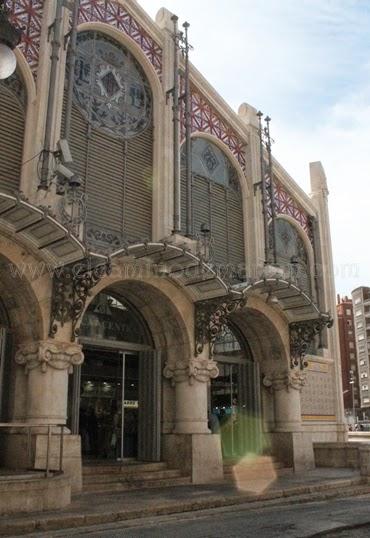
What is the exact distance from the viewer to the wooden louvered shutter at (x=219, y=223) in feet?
58.5

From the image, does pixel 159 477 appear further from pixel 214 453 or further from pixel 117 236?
pixel 117 236

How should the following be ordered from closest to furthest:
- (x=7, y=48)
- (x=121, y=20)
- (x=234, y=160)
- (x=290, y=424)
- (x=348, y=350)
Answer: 1. (x=7, y=48)
2. (x=121, y=20)
3. (x=290, y=424)
4. (x=234, y=160)
5. (x=348, y=350)

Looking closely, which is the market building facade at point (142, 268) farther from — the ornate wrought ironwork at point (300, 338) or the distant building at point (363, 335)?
the distant building at point (363, 335)

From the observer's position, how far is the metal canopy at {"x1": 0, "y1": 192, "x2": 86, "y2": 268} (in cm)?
1109

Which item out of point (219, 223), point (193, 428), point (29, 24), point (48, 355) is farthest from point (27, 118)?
point (193, 428)

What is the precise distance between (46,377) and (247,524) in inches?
206

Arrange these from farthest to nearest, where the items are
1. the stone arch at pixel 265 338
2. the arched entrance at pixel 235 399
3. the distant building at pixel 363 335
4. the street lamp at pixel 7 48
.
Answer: the distant building at pixel 363 335, the stone arch at pixel 265 338, the arched entrance at pixel 235 399, the street lamp at pixel 7 48

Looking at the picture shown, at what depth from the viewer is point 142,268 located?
14602 millimetres

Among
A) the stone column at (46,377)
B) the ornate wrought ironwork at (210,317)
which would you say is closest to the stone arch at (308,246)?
the ornate wrought ironwork at (210,317)

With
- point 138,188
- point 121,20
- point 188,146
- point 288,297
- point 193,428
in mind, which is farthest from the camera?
point 288,297

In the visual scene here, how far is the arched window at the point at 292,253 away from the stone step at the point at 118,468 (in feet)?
27.1

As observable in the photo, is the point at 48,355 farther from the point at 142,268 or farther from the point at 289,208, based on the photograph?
the point at 289,208

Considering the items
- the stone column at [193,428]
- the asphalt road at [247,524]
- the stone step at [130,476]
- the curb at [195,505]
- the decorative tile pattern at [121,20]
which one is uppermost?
the decorative tile pattern at [121,20]

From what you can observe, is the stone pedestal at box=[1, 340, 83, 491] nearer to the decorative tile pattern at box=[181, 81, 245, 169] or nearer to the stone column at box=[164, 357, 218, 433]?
the stone column at box=[164, 357, 218, 433]
